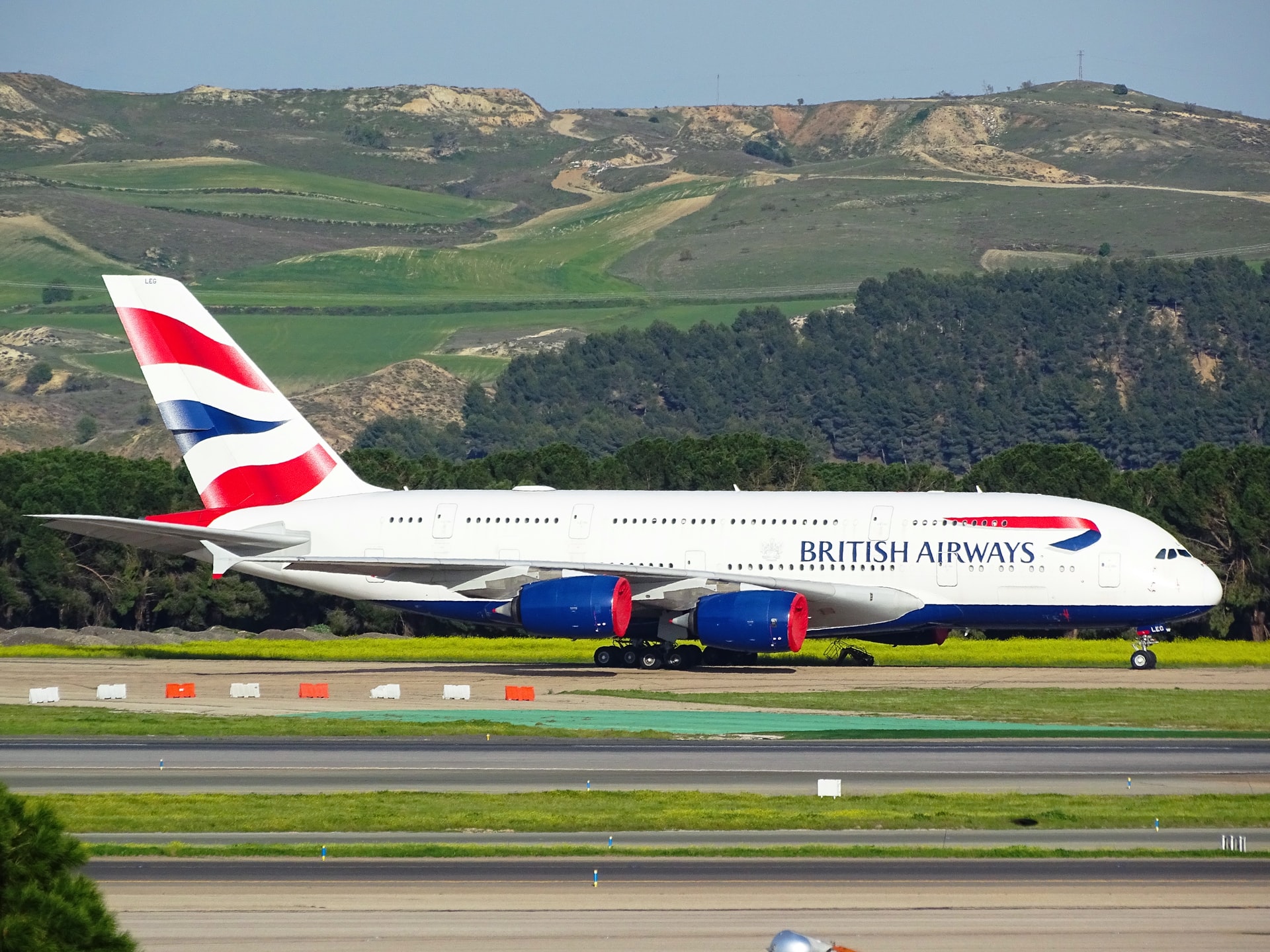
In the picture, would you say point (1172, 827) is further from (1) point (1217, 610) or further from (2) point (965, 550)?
(1) point (1217, 610)

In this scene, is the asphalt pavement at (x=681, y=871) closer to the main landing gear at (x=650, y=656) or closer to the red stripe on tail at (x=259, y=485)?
the main landing gear at (x=650, y=656)

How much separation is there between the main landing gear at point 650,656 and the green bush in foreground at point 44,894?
3589 centimetres

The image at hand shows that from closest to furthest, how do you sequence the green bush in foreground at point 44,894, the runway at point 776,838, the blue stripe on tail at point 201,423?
the green bush in foreground at point 44,894 < the runway at point 776,838 < the blue stripe on tail at point 201,423

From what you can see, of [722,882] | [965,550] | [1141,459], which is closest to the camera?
[722,882]

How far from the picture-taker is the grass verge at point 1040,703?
112ft

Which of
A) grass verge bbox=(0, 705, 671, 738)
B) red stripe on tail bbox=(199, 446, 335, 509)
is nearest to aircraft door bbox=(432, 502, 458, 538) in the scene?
red stripe on tail bbox=(199, 446, 335, 509)

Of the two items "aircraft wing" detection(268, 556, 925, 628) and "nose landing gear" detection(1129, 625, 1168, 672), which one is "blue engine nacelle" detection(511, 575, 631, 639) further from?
"nose landing gear" detection(1129, 625, 1168, 672)

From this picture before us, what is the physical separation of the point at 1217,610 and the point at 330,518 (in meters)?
34.5

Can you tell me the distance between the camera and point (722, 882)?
1830 cm

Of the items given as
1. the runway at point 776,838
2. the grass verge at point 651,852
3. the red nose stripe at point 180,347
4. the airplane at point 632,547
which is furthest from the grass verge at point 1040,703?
the red nose stripe at point 180,347

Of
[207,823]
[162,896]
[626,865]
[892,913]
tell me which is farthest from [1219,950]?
[207,823]

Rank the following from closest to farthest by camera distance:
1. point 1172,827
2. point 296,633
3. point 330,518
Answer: point 1172,827
point 330,518
point 296,633

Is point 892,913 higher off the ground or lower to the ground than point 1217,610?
higher

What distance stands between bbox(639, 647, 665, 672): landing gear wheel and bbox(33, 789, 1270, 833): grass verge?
23.6m
